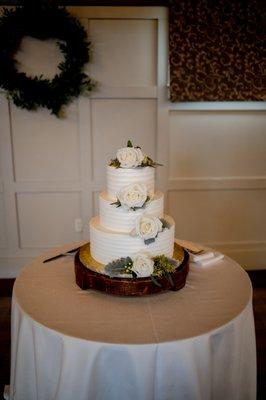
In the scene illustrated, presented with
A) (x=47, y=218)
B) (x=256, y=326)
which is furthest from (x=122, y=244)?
(x=47, y=218)

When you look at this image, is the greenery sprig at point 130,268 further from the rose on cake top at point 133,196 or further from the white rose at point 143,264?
the rose on cake top at point 133,196

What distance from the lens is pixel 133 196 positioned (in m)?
1.53

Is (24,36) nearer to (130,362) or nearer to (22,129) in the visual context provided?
(22,129)

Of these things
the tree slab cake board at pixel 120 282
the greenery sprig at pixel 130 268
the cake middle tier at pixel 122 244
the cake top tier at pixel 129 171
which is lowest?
the tree slab cake board at pixel 120 282

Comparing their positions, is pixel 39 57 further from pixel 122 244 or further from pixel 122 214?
pixel 122 244

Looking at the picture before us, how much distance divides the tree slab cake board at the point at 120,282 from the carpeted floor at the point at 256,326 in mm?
1065

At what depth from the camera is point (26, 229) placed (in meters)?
3.58

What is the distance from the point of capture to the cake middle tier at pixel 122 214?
5.24 ft

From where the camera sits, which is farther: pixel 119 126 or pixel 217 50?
pixel 119 126

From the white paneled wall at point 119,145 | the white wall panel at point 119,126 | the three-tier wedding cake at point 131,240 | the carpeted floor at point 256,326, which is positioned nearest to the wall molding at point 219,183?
the white paneled wall at point 119,145

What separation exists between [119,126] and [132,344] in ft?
7.91

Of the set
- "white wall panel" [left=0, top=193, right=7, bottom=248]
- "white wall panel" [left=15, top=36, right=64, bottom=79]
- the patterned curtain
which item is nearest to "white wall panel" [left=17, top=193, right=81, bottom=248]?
"white wall panel" [left=0, top=193, right=7, bottom=248]

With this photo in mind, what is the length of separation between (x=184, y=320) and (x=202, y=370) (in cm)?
19

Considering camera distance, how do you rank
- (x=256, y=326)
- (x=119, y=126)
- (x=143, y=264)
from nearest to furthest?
(x=143, y=264) < (x=256, y=326) < (x=119, y=126)
